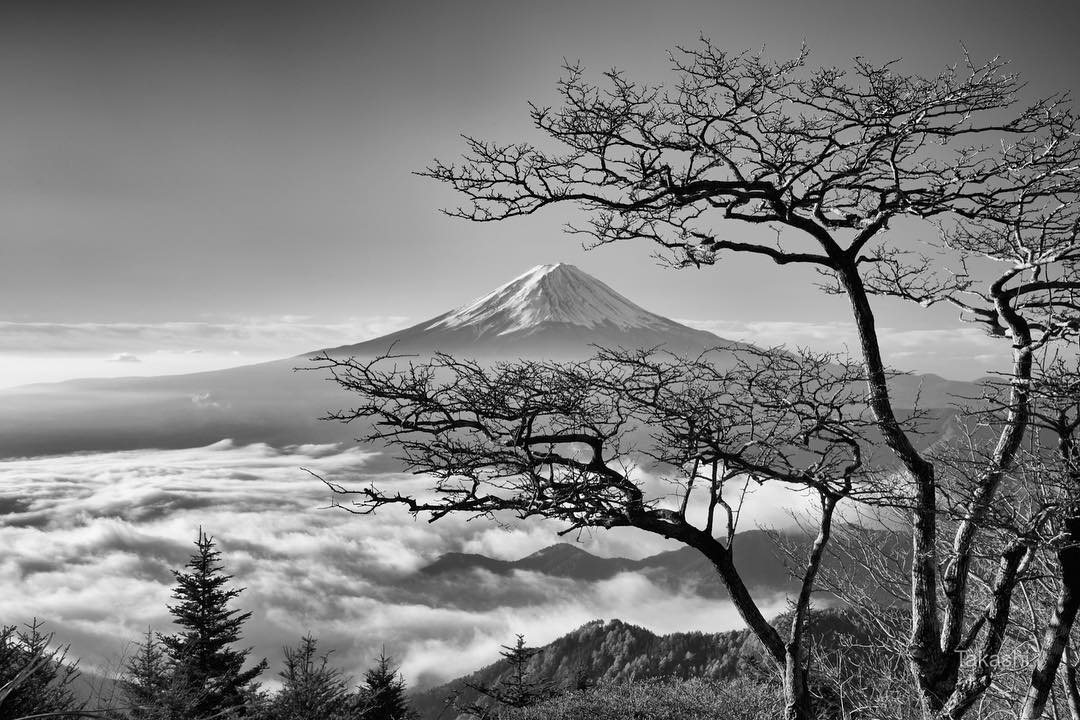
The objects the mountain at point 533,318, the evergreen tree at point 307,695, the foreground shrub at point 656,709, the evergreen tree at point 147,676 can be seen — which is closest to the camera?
the foreground shrub at point 656,709

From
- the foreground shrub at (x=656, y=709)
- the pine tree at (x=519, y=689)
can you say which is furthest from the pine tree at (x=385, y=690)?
the foreground shrub at (x=656, y=709)

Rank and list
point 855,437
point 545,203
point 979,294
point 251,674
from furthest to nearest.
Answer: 1. point 251,674
2. point 979,294
3. point 545,203
4. point 855,437

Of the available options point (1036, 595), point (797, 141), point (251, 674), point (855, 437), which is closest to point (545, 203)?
point (797, 141)

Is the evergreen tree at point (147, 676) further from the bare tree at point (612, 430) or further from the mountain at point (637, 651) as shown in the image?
the mountain at point (637, 651)

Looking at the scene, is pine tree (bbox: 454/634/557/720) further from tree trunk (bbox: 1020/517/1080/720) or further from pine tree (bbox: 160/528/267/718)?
tree trunk (bbox: 1020/517/1080/720)

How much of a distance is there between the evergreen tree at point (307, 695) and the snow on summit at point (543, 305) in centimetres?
15086

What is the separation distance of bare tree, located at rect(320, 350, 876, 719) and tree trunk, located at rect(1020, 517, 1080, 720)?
7.30 ft

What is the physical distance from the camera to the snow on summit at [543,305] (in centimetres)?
17300

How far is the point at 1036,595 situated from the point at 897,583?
3.38m

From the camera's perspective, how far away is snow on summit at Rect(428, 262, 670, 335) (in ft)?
568

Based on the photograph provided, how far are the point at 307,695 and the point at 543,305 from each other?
→ 163803 millimetres

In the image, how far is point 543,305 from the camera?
176 m

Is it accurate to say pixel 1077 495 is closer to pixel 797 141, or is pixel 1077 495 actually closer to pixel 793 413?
pixel 793 413

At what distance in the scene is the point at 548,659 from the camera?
148 meters
